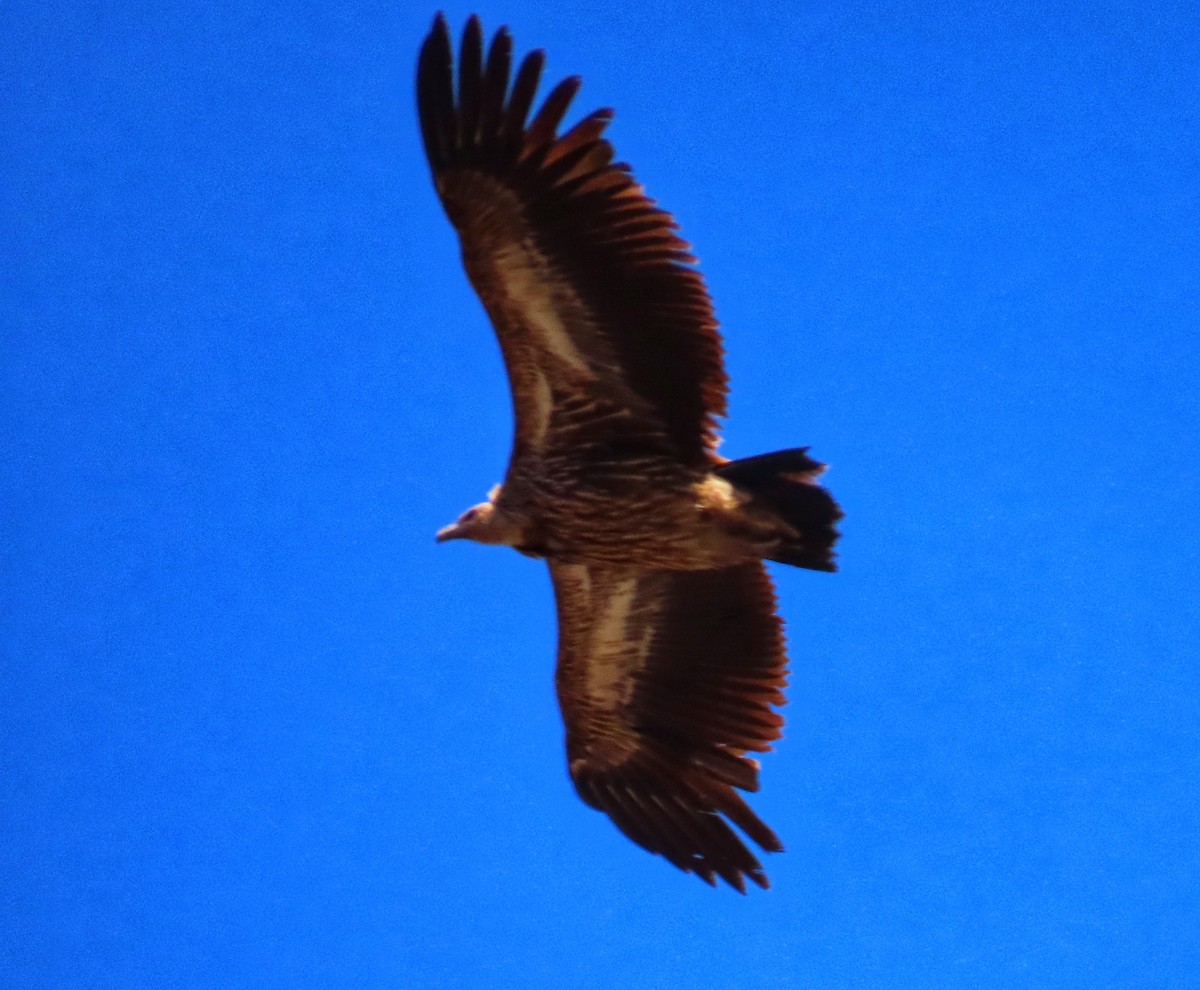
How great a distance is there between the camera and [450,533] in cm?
635

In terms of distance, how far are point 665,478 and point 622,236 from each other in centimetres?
95

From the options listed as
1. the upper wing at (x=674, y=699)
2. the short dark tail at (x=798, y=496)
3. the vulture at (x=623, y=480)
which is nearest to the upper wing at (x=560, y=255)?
the vulture at (x=623, y=480)

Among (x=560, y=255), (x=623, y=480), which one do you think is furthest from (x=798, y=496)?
(x=560, y=255)

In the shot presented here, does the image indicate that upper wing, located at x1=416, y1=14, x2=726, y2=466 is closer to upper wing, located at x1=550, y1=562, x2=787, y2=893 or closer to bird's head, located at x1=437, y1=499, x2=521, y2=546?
bird's head, located at x1=437, y1=499, x2=521, y2=546

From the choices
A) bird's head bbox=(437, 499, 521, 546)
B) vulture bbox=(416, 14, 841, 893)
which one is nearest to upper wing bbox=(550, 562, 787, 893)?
vulture bbox=(416, 14, 841, 893)

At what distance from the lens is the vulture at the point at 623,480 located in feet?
18.1

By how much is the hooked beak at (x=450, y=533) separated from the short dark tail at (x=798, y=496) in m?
1.06

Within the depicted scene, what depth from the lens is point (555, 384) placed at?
20.3ft

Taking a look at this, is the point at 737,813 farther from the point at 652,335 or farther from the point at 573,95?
the point at 573,95

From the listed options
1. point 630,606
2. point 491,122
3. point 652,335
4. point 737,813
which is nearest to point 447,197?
point 491,122

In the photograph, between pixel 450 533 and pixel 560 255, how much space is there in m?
1.18

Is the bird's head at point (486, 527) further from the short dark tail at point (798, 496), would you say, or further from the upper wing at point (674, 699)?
the short dark tail at point (798, 496)

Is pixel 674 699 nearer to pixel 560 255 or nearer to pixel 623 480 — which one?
pixel 623 480

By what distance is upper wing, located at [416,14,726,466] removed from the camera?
17.9 feet
